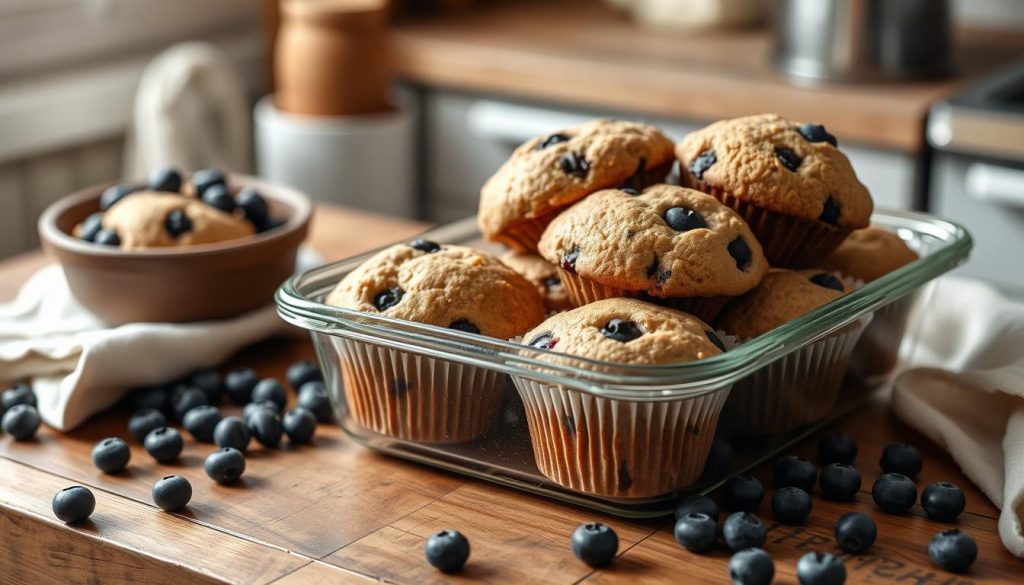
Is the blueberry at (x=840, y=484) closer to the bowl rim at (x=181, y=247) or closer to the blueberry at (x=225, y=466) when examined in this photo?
the blueberry at (x=225, y=466)

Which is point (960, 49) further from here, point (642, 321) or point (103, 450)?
point (103, 450)

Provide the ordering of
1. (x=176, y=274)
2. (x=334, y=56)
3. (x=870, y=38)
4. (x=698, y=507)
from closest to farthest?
(x=698, y=507)
(x=176, y=274)
(x=870, y=38)
(x=334, y=56)

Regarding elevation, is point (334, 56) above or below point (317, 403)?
above

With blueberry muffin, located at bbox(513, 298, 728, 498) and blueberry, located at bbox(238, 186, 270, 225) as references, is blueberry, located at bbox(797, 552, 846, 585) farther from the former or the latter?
blueberry, located at bbox(238, 186, 270, 225)

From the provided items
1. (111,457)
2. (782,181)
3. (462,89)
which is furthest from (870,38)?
(111,457)

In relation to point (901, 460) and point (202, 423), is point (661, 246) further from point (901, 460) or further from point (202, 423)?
point (202, 423)

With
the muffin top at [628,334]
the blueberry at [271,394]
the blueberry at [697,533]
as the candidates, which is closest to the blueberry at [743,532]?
the blueberry at [697,533]

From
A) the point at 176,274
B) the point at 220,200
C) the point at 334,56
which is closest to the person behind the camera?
the point at 176,274

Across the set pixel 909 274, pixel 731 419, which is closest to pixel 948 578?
pixel 731 419
